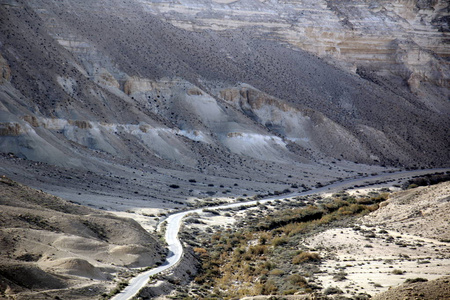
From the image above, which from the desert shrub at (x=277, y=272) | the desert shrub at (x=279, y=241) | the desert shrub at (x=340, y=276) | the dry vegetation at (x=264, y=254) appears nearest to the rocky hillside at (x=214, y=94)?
the dry vegetation at (x=264, y=254)

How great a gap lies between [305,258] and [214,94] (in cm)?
5245

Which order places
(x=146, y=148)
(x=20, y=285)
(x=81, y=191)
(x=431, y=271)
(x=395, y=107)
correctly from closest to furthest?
(x=20, y=285)
(x=431, y=271)
(x=81, y=191)
(x=146, y=148)
(x=395, y=107)

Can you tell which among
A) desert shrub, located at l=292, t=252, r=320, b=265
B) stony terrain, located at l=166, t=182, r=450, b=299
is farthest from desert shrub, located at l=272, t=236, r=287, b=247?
desert shrub, located at l=292, t=252, r=320, b=265

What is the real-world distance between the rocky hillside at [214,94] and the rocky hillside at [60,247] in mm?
13289

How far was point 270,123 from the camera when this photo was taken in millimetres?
75625

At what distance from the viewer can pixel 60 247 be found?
818 inches

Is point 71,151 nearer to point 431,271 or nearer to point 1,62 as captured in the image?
point 1,62

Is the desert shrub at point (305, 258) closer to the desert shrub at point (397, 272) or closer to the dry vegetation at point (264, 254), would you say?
the dry vegetation at point (264, 254)

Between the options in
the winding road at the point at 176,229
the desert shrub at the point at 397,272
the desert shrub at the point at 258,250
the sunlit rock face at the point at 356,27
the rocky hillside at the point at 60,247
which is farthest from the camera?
the sunlit rock face at the point at 356,27

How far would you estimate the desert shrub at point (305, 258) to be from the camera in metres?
23.7

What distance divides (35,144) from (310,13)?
218 ft

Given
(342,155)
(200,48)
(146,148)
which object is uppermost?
(200,48)

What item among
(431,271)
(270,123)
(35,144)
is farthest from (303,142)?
(431,271)

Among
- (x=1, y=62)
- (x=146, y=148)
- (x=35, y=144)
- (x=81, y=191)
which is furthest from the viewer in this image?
(x=146, y=148)
